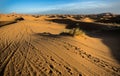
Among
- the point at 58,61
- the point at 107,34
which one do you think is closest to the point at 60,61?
the point at 58,61

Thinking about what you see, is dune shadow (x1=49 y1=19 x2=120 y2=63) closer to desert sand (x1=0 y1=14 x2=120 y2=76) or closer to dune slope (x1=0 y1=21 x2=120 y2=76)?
desert sand (x1=0 y1=14 x2=120 y2=76)

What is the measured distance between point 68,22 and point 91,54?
23.7 metres

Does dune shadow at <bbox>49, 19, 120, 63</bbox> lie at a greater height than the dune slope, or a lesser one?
lesser

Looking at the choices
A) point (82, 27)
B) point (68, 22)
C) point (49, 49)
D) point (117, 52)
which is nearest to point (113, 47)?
point (117, 52)

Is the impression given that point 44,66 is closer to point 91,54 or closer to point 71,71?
point 71,71

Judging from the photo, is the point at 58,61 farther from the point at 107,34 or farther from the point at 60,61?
the point at 107,34

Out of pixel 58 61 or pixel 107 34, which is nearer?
pixel 58 61

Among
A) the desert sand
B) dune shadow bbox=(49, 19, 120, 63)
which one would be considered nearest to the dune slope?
the desert sand

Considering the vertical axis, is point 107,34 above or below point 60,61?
below

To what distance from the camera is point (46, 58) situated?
36.2 ft

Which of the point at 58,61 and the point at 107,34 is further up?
the point at 58,61

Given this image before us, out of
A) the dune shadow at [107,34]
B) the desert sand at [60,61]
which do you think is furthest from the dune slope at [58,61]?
the dune shadow at [107,34]

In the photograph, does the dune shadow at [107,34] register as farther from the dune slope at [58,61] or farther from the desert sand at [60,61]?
the dune slope at [58,61]

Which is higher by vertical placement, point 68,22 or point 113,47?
point 113,47
